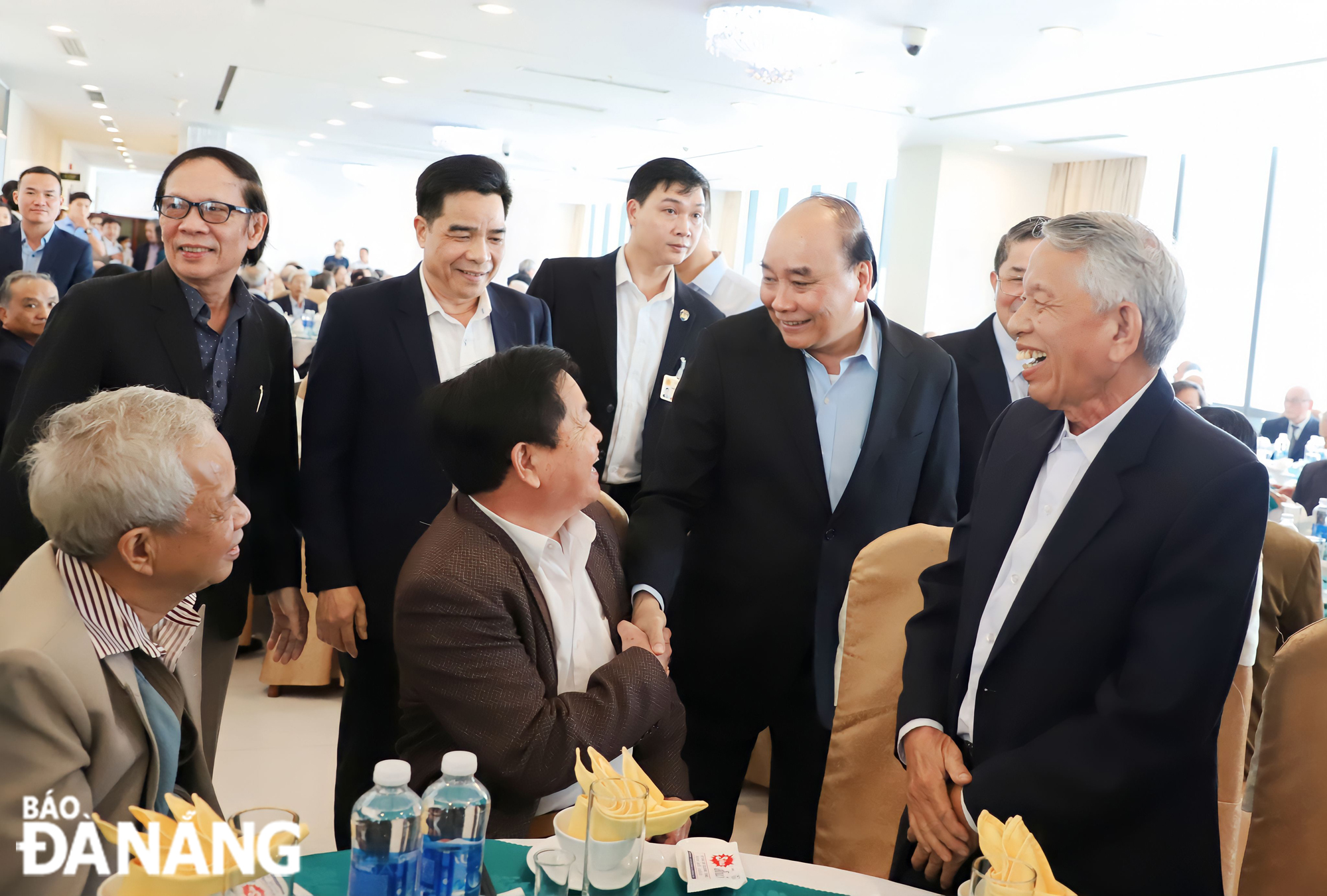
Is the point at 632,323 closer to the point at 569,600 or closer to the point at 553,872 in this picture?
the point at 569,600

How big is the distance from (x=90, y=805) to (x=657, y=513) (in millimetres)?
1301

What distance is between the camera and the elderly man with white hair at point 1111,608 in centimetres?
154

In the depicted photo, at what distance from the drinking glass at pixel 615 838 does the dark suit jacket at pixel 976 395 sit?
194 cm

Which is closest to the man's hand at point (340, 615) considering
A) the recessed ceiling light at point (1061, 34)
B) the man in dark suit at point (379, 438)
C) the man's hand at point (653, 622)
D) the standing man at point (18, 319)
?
the man in dark suit at point (379, 438)

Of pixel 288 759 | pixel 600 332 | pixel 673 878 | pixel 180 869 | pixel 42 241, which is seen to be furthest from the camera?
pixel 42 241

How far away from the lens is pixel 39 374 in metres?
2.15

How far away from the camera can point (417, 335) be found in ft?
8.38

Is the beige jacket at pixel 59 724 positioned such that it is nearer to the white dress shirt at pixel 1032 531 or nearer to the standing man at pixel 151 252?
the white dress shirt at pixel 1032 531

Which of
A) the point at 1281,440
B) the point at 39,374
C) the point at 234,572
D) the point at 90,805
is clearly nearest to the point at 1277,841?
the point at 90,805

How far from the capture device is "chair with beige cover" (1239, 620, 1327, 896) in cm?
166

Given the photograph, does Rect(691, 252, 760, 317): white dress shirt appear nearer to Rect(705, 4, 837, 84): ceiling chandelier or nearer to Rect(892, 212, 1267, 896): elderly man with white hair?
Rect(892, 212, 1267, 896): elderly man with white hair

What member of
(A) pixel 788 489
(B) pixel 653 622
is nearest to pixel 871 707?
(B) pixel 653 622

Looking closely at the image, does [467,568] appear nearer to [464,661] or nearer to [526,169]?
[464,661]

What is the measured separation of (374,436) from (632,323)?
3.76 ft
